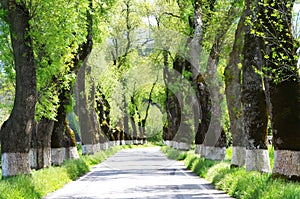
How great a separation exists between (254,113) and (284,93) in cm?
390

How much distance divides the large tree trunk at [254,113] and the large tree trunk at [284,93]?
317cm

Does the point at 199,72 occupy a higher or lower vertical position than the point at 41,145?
higher

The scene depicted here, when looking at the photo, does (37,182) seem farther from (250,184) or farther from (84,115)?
(84,115)

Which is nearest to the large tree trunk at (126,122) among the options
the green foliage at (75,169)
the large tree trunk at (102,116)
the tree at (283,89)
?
the large tree trunk at (102,116)

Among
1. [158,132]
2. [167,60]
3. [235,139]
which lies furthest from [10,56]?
[158,132]

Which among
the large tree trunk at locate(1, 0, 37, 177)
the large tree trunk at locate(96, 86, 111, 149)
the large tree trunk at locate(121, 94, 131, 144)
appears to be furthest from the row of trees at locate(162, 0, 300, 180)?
the large tree trunk at locate(121, 94, 131, 144)

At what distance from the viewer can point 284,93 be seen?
13.6 m

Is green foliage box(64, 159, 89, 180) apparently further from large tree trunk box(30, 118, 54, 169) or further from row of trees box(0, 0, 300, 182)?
large tree trunk box(30, 118, 54, 169)

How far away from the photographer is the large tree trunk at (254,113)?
17359 mm

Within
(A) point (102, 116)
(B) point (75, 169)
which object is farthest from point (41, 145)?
(A) point (102, 116)

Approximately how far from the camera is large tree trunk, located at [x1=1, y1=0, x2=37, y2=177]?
1677cm

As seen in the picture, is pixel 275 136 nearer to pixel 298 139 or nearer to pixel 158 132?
pixel 298 139

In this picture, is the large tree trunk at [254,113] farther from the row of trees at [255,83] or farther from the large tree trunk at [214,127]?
the large tree trunk at [214,127]

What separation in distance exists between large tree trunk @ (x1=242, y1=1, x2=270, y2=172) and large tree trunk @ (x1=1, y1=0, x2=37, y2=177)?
22.8ft
